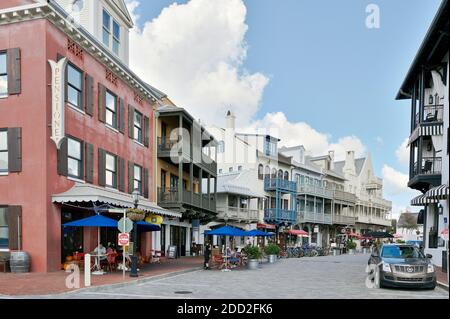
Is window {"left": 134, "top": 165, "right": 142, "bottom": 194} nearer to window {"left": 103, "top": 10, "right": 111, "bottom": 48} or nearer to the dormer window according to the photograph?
the dormer window

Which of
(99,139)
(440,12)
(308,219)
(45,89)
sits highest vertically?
(440,12)

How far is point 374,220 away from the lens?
7288 centimetres

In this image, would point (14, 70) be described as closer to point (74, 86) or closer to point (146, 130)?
point (74, 86)

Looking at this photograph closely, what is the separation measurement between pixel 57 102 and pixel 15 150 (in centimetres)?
247

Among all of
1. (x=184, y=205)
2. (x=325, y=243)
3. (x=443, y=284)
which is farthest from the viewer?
(x=325, y=243)

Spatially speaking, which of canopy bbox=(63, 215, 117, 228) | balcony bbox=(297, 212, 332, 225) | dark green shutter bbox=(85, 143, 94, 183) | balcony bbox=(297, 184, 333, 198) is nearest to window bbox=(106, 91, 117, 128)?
dark green shutter bbox=(85, 143, 94, 183)

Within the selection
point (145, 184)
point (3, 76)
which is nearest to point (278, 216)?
point (145, 184)

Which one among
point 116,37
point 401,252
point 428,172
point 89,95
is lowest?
point 401,252

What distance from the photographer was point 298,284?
52.4 feet

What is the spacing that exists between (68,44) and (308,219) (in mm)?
37966

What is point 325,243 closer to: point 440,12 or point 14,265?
point 440,12

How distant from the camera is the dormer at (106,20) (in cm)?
2103

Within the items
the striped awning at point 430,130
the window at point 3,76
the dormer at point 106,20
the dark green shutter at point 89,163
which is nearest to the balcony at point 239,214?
the dormer at point 106,20

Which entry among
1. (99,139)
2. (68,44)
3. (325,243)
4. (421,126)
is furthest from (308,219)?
(68,44)
